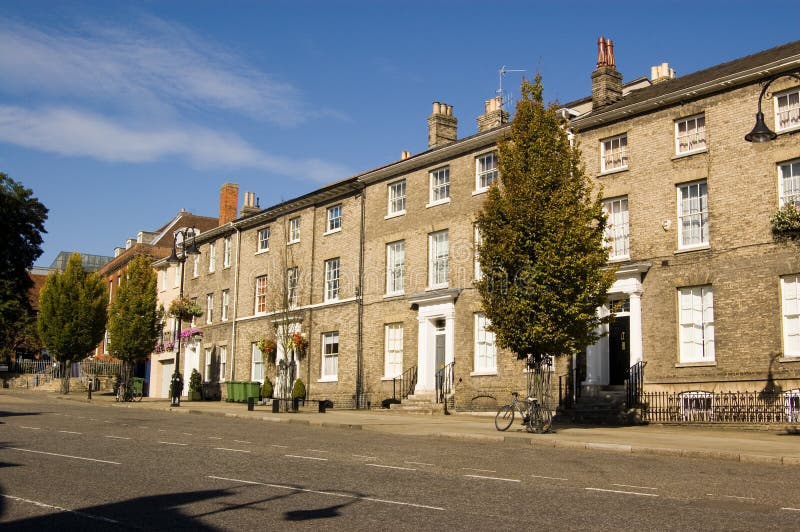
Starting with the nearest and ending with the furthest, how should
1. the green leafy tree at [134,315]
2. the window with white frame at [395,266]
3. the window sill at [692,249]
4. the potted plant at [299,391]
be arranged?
the window sill at [692,249] → the window with white frame at [395,266] → the potted plant at [299,391] → the green leafy tree at [134,315]

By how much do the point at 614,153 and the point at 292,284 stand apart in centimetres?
1808

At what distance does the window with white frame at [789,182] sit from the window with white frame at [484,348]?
34.5ft

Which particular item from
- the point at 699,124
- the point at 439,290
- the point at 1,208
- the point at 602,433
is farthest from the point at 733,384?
the point at 1,208

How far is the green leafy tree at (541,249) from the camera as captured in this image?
1992 cm

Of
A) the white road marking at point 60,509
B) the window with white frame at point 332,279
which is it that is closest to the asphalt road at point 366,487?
the white road marking at point 60,509

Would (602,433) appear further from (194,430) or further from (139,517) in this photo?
(139,517)

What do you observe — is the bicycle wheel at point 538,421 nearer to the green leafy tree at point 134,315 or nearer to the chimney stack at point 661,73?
Result: the chimney stack at point 661,73

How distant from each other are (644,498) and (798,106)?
1529 centimetres

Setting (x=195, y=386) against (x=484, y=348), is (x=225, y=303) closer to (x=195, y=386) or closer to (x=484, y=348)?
(x=195, y=386)

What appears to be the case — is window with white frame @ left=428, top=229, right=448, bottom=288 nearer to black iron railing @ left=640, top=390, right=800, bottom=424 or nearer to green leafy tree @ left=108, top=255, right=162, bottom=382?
black iron railing @ left=640, top=390, right=800, bottom=424

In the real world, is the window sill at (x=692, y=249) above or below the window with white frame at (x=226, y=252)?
below

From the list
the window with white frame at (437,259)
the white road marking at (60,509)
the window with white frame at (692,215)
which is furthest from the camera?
the window with white frame at (437,259)

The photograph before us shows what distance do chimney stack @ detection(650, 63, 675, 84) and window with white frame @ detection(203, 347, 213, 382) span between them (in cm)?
2762

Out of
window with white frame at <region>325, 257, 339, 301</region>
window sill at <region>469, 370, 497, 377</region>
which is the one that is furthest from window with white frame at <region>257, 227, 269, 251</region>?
window sill at <region>469, 370, 497, 377</region>
